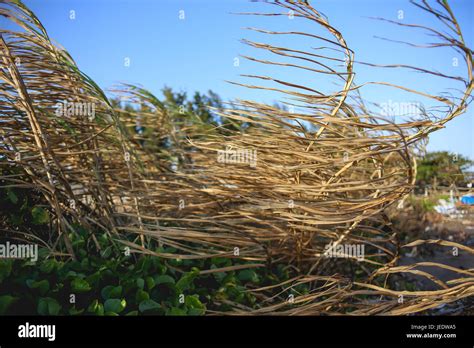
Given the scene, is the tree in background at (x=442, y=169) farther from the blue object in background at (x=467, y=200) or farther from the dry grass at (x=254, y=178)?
the dry grass at (x=254, y=178)

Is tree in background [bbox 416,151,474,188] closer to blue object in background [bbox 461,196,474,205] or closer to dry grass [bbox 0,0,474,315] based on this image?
blue object in background [bbox 461,196,474,205]

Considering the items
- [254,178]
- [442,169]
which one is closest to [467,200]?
[442,169]

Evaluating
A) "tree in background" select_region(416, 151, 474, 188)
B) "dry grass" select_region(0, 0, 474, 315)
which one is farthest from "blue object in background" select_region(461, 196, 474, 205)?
"dry grass" select_region(0, 0, 474, 315)

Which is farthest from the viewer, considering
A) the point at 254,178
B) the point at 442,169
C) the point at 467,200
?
the point at 442,169

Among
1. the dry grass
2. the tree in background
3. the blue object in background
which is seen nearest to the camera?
the dry grass

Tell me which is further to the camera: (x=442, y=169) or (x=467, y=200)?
(x=442, y=169)

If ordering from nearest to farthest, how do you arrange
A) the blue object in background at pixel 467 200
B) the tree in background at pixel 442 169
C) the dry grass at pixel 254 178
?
the dry grass at pixel 254 178 → the tree in background at pixel 442 169 → the blue object in background at pixel 467 200

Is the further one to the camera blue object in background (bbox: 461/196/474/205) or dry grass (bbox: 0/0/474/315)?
blue object in background (bbox: 461/196/474/205)

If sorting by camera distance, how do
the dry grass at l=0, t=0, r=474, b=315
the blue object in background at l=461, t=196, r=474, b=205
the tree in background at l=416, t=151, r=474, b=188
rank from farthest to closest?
the blue object in background at l=461, t=196, r=474, b=205, the tree in background at l=416, t=151, r=474, b=188, the dry grass at l=0, t=0, r=474, b=315

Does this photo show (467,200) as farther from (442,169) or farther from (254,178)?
(254,178)

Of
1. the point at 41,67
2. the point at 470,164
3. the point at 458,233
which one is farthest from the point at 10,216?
the point at 458,233

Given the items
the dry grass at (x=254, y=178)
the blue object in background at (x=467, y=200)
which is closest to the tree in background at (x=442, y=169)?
the blue object in background at (x=467, y=200)

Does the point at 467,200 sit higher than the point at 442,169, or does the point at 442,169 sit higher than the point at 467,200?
the point at 442,169

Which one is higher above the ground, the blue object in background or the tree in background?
the tree in background
